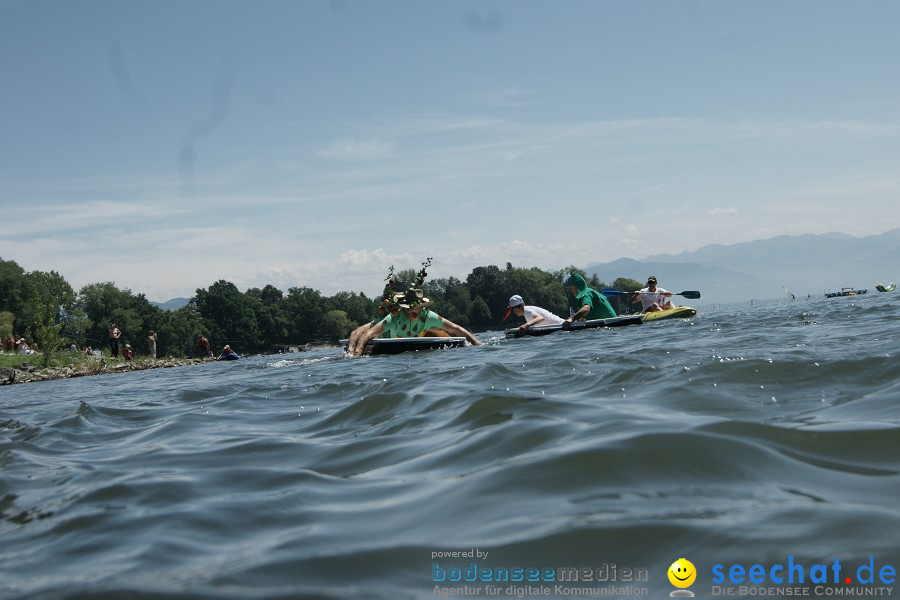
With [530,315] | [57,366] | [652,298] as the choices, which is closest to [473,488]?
[530,315]

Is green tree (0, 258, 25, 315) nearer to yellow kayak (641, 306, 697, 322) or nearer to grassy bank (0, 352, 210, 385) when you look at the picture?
grassy bank (0, 352, 210, 385)

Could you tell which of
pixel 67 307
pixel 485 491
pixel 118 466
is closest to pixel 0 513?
pixel 118 466

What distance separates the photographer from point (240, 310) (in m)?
100

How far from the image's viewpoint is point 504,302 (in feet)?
385

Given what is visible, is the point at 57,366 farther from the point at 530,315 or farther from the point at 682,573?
the point at 682,573

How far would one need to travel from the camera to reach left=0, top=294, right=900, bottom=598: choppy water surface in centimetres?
245

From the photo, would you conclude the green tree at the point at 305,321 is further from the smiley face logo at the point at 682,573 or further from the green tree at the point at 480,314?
the smiley face logo at the point at 682,573

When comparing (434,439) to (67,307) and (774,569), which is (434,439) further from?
(67,307)

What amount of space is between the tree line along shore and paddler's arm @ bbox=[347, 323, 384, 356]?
48.5m

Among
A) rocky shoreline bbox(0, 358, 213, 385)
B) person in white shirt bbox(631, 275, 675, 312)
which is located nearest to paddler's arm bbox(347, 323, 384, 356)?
person in white shirt bbox(631, 275, 675, 312)

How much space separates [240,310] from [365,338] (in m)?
87.7

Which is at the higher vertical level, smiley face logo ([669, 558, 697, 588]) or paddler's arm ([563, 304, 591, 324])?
paddler's arm ([563, 304, 591, 324])

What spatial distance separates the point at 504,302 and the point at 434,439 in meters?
113

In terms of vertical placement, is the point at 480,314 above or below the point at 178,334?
above
